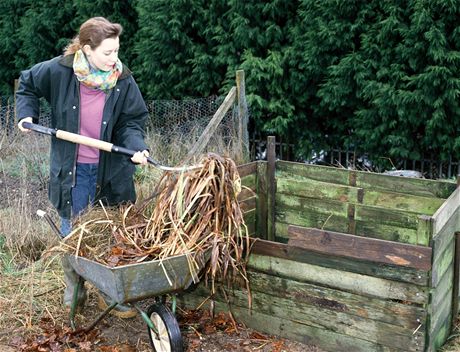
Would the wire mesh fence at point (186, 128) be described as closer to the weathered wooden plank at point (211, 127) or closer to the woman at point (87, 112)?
the weathered wooden plank at point (211, 127)

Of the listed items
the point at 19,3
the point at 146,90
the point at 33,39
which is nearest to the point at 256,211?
the point at 146,90

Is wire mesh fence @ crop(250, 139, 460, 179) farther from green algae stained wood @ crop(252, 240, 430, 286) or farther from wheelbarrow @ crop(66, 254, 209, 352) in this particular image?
wheelbarrow @ crop(66, 254, 209, 352)

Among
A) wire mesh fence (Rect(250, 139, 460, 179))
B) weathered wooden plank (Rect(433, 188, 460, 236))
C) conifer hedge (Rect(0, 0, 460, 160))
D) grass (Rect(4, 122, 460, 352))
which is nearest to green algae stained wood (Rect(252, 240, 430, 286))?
weathered wooden plank (Rect(433, 188, 460, 236))

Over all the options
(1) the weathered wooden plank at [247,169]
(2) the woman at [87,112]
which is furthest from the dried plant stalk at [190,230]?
(1) the weathered wooden plank at [247,169]

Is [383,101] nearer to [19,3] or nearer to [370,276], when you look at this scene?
[370,276]

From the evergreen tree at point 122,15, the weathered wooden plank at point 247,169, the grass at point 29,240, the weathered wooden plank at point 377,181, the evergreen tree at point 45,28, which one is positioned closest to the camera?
the weathered wooden plank at point 377,181

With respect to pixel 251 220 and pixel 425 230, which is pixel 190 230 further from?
pixel 251 220

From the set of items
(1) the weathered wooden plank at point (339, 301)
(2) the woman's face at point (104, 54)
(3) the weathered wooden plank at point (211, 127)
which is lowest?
(1) the weathered wooden plank at point (339, 301)

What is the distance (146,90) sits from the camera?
898 cm

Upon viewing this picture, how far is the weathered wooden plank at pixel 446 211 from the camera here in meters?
3.51

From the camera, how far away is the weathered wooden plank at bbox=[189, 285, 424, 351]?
11.4 feet

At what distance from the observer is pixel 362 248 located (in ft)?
11.4

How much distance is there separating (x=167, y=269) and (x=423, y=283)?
4.30ft

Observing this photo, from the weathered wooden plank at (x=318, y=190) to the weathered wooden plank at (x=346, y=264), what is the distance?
113 centimetres
